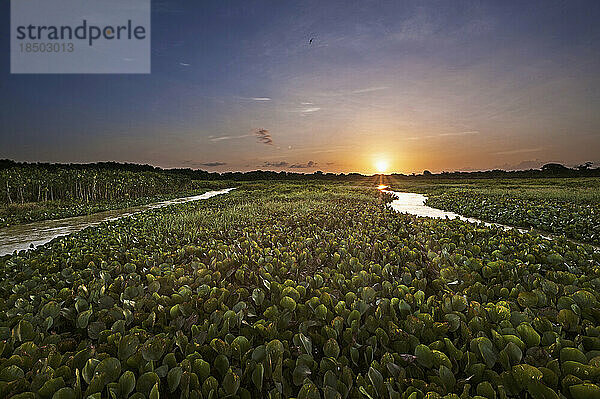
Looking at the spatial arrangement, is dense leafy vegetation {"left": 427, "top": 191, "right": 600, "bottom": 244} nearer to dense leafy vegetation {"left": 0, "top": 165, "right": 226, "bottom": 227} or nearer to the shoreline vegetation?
the shoreline vegetation

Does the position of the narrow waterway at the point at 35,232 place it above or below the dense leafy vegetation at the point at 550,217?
below

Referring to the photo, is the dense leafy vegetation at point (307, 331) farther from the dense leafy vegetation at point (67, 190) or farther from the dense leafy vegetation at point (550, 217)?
the dense leafy vegetation at point (67, 190)

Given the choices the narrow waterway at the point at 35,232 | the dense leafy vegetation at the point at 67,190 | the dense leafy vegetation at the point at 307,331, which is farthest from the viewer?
the dense leafy vegetation at the point at 67,190

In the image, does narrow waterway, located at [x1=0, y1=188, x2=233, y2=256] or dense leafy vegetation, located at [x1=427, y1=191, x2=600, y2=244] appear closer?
dense leafy vegetation, located at [x1=427, y1=191, x2=600, y2=244]

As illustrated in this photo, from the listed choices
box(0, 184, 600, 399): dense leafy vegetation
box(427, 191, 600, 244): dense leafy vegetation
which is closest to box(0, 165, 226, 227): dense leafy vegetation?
box(0, 184, 600, 399): dense leafy vegetation

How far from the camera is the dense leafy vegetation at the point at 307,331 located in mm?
1620

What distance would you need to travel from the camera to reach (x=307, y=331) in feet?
7.27

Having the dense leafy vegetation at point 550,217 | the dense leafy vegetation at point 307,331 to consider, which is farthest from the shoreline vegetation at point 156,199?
the dense leafy vegetation at point 307,331

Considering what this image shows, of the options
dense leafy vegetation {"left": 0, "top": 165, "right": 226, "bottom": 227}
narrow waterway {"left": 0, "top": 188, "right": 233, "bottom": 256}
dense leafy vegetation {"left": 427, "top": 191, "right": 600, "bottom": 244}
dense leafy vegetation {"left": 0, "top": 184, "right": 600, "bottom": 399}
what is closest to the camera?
dense leafy vegetation {"left": 0, "top": 184, "right": 600, "bottom": 399}

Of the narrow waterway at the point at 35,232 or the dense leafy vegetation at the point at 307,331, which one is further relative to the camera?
the narrow waterway at the point at 35,232

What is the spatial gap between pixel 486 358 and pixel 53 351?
2.67 meters

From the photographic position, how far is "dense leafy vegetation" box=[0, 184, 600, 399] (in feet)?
5.32

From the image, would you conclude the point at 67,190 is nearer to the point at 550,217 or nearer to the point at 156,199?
the point at 156,199

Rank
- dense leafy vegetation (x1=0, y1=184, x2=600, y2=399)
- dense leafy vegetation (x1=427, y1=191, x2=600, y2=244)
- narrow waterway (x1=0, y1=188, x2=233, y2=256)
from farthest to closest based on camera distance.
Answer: narrow waterway (x1=0, y1=188, x2=233, y2=256) → dense leafy vegetation (x1=427, y1=191, x2=600, y2=244) → dense leafy vegetation (x1=0, y1=184, x2=600, y2=399)
